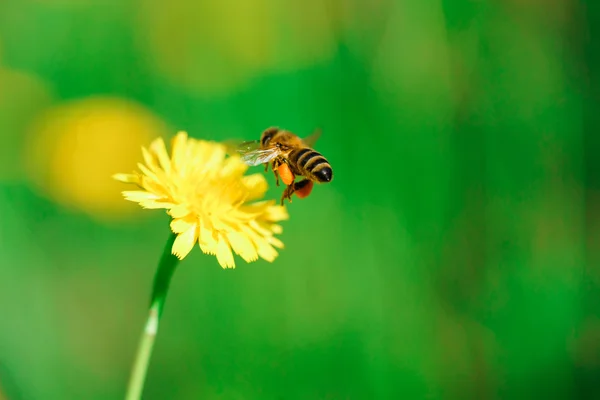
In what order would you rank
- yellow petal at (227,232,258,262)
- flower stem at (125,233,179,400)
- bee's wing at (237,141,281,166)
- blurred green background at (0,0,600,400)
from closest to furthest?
flower stem at (125,233,179,400) < yellow petal at (227,232,258,262) < bee's wing at (237,141,281,166) < blurred green background at (0,0,600,400)

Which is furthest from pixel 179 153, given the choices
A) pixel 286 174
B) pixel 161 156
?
pixel 286 174

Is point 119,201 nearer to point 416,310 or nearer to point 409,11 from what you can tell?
point 416,310

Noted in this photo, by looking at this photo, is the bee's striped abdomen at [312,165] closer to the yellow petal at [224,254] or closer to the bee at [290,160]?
the bee at [290,160]

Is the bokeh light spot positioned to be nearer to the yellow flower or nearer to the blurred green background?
the blurred green background

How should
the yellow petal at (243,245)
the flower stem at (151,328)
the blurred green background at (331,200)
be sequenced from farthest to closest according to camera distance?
the blurred green background at (331,200), the yellow petal at (243,245), the flower stem at (151,328)

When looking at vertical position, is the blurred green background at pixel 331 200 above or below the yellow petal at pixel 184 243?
above

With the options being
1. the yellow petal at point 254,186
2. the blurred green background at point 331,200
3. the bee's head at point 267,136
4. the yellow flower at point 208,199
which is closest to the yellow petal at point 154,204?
the yellow flower at point 208,199

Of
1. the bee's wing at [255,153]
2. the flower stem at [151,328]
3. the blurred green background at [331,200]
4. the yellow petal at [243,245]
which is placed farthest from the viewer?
the blurred green background at [331,200]

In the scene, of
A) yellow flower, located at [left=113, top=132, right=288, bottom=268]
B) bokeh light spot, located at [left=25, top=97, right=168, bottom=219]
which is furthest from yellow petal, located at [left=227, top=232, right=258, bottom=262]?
bokeh light spot, located at [left=25, top=97, right=168, bottom=219]
